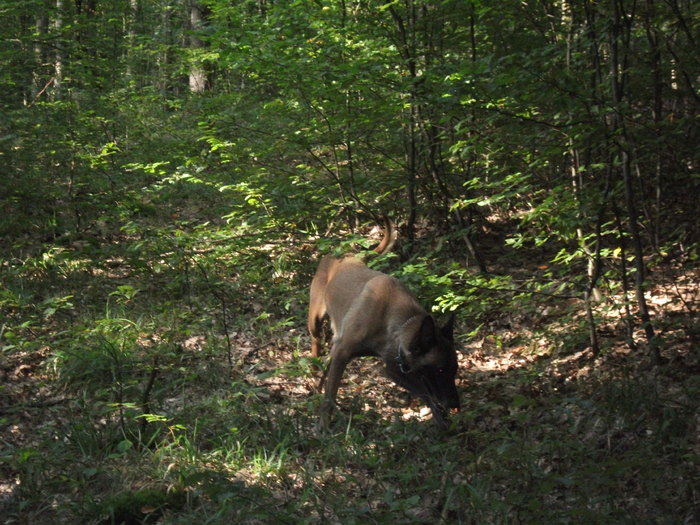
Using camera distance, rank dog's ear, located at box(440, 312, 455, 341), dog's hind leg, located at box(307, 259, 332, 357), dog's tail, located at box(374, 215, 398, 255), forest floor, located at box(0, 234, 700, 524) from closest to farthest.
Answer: forest floor, located at box(0, 234, 700, 524), dog's ear, located at box(440, 312, 455, 341), dog's hind leg, located at box(307, 259, 332, 357), dog's tail, located at box(374, 215, 398, 255)

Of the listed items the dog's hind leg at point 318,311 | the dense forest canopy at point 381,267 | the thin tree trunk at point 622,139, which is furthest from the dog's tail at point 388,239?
the thin tree trunk at point 622,139

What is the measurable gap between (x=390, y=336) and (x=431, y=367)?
0.54 metres

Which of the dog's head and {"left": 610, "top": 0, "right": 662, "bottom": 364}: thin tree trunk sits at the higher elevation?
{"left": 610, "top": 0, "right": 662, "bottom": 364}: thin tree trunk

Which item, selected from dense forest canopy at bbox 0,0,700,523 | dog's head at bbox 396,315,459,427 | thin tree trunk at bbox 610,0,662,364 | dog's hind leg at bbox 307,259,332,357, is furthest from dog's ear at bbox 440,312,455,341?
dog's hind leg at bbox 307,259,332,357

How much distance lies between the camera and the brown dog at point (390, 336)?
6031 millimetres

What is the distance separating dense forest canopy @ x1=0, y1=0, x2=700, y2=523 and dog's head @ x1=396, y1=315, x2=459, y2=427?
37 cm

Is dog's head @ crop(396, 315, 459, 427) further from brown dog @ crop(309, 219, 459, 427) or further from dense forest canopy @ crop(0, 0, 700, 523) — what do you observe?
dense forest canopy @ crop(0, 0, 700, 523)

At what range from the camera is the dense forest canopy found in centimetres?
473

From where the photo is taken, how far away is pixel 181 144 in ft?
35.3

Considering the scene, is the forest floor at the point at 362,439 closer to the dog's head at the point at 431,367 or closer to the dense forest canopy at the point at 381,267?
the dense forest canopy at the point at 381,267

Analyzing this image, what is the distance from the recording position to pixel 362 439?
225 inches

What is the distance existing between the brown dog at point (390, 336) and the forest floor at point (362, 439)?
367 mm

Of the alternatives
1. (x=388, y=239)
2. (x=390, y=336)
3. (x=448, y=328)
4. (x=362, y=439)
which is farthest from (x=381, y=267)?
(x=362, y=439)

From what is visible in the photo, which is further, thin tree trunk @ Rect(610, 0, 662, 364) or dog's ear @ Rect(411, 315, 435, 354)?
dog's ear @ Rect(411, 315, 435, 354)
